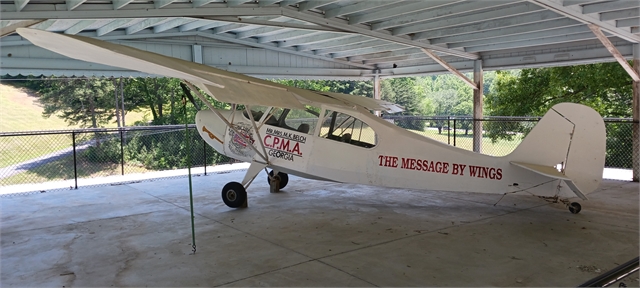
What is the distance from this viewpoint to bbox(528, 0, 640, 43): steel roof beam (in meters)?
7.16

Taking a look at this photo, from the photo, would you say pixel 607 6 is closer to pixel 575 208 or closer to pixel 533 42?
pixel 533 42

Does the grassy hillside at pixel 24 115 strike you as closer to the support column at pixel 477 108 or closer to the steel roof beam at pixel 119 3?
the support column at pixel 477 108

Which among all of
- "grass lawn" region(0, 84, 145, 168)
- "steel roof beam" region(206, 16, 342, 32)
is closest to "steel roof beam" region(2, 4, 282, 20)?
"steel roof beam" region(206, 16, 342, 32)

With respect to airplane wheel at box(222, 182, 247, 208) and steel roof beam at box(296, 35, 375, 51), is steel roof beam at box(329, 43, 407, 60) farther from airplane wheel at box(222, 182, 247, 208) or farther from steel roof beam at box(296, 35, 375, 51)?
airplane wheel at box(222, 182, 247, 208)

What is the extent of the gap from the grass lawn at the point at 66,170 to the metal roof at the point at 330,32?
15665mm

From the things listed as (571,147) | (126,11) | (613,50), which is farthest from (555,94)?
(126,11)

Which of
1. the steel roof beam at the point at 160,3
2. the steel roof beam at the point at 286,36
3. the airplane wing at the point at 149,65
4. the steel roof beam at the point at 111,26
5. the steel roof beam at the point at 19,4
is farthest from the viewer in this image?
the steel roof beam at the point at 286,36

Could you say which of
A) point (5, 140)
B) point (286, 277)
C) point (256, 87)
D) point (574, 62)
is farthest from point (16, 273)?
point (5, 140)

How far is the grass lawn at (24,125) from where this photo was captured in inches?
1133

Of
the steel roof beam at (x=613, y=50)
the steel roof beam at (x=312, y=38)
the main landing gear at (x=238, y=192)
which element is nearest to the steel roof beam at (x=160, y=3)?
the main landing gear at (x=238, y=192)

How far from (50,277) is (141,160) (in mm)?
24279

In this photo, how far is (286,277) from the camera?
15.0 feet

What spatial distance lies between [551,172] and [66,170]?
27.4m

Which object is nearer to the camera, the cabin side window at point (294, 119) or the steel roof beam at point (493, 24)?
the cabin side window at point (294, 119)
